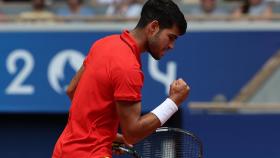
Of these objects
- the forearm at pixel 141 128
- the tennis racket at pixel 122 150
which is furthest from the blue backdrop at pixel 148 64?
the forearm at pixel 141 128

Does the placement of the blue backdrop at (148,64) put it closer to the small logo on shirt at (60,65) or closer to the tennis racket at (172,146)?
the small logo on shirt at (60,65)

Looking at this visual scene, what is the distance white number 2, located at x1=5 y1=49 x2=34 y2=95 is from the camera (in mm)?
8508

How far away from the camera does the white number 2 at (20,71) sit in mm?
8508

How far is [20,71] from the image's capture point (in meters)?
8.54

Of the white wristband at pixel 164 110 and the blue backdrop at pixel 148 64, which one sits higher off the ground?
the blue backdrop at pixel 148 64

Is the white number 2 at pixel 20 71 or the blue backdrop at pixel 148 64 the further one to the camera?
the white number 2 at pixel 20 71

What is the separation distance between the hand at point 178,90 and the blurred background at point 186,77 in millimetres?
3536

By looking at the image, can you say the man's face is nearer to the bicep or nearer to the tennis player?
the tennis player

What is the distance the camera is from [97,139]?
4.19 metres

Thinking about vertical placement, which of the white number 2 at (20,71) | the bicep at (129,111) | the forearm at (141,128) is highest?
the white number 2 at (20,71)

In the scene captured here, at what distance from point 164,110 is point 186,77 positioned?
3.96 m

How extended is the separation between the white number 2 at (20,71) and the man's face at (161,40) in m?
4.49

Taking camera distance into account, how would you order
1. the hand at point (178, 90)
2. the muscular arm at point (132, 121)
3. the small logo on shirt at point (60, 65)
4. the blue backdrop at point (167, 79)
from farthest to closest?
the small logo on shirt at point (60, 65)
the blue backdrop at point (167, 79)
the hand at point (178, 90)
the muscular arm at point (132, 121)

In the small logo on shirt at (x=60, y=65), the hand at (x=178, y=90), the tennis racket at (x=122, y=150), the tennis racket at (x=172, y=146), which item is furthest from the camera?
the small logo on shirt at (x=60, y=65)
